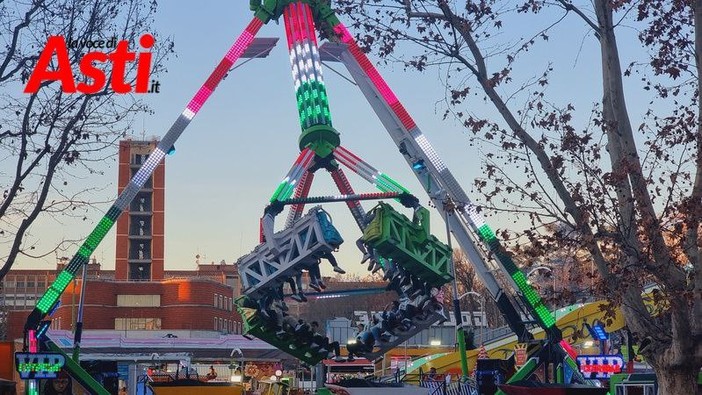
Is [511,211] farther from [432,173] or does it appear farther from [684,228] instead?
[432,173]

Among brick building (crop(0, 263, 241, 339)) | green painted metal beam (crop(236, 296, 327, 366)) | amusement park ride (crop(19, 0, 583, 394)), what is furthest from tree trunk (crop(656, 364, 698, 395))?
brick building (crop(0, 263, 241, 339))

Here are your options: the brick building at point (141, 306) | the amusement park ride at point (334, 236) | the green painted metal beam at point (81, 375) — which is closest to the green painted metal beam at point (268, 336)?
the amusement park ride at point (334, 236)

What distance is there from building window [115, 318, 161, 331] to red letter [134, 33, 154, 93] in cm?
8061

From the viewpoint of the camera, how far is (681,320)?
15.0 meters

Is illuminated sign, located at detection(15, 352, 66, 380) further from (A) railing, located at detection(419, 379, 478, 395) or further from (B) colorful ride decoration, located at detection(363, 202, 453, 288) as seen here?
(A) railing, located at detection(419, 379, 478, 395)

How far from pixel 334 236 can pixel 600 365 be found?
8.70 metres

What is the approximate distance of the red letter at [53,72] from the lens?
18391mm

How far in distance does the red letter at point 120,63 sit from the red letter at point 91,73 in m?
0.21

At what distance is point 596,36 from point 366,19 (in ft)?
11.0

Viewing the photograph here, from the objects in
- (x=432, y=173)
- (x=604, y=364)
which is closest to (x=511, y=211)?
(x=604, y=364)

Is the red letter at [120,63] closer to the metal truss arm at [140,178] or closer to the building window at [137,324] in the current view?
the metal truss arm at [140,178]

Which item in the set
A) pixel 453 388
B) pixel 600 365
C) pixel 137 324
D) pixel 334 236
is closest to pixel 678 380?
pixel 600 365

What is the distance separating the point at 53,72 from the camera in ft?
60.5

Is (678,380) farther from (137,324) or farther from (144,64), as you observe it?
(137,324)
